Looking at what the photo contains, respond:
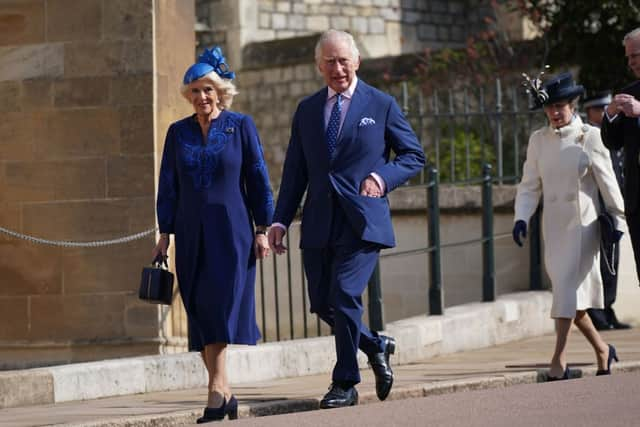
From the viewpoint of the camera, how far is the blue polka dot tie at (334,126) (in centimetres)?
870

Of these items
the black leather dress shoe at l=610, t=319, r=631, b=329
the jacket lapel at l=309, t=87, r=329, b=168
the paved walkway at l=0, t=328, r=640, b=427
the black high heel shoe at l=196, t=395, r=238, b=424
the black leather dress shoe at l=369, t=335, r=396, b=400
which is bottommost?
the black leather dress shoe at l=610, t=319, r=631, b=329

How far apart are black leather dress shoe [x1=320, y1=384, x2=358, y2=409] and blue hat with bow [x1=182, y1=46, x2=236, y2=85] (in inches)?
57.8

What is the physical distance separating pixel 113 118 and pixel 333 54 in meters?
3.51

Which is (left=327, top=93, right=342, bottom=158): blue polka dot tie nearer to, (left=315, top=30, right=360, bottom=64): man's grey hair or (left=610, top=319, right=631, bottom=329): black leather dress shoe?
(left=315, top=30, right=360, bottom=64): man's grey hair

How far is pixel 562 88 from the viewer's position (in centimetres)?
988

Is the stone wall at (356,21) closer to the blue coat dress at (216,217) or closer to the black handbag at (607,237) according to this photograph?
the black handbag at (607,237)

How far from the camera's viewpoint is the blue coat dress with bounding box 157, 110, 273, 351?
27.7ft

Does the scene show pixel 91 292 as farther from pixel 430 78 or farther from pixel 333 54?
pixel 430 78

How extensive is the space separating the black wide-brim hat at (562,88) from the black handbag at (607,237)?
0.63 metres

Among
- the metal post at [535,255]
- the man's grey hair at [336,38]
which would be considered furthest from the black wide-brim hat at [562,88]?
the metal post at [535,255]

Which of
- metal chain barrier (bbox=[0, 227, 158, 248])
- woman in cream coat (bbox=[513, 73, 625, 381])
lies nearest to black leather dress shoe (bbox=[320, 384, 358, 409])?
woman in cream coat (bbox=[513, 73, 625, 381])

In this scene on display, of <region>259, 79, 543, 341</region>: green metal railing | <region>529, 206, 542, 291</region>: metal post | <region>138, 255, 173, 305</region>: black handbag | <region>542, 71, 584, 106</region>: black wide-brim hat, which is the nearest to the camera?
<region>138, 255, 173, 305</region>: black handbag

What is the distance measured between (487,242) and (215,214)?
5.43m

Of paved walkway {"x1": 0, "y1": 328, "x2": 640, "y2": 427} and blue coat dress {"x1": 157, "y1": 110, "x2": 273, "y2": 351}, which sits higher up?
blue coat dress {"x1": 157, "y1": 110, "x2": 273, "y2": 351}
